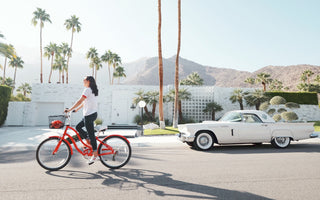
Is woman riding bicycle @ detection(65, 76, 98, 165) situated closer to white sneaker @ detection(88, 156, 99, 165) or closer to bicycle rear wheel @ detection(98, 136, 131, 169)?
white sneaker @ detection(88, 156, 99, 165)

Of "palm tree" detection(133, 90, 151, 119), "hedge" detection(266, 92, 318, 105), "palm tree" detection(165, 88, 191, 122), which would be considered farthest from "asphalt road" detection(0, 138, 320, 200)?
"hedge" detection(266, 92, 318, 105)

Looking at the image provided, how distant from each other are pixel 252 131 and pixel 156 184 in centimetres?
463

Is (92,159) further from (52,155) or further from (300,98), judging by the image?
(300,98)

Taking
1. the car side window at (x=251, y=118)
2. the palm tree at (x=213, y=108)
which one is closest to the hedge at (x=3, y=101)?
the palm tree at (x=213, y=108)

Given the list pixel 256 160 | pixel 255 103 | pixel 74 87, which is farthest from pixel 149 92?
pixel 256 160

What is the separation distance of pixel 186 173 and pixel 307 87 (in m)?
45.0

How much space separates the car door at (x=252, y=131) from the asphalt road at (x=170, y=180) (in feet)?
5.38

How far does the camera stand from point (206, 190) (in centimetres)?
280

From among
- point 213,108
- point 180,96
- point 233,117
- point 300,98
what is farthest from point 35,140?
point 300,98

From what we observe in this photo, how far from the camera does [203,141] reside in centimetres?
630

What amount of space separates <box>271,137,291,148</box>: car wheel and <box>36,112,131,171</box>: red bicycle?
539cm

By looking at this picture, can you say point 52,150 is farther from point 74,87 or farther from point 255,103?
point 255,103

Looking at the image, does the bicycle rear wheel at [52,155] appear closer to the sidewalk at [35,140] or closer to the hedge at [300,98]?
the sidewalk at [35,140]

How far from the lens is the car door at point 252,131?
250 inches
